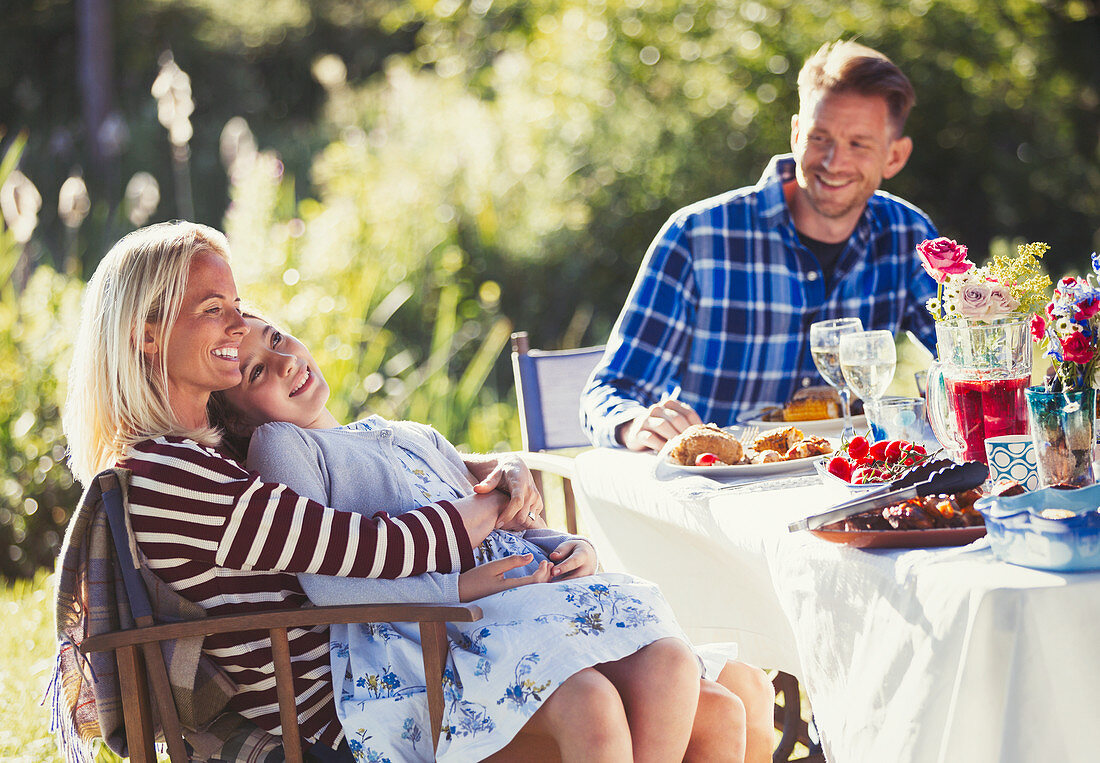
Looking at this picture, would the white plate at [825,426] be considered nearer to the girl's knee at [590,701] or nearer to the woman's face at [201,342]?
the girl's knee at [590,701]

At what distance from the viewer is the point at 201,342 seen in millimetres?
1902

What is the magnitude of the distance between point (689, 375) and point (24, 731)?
2.22 meters

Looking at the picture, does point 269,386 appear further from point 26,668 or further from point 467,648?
point 26,668

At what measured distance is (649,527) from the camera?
2209 millimetres

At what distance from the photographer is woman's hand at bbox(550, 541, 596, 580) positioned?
2012 millimetres

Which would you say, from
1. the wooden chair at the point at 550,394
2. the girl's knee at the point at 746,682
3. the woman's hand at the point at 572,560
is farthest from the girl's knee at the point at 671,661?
the wooden chair at the point at 550,394

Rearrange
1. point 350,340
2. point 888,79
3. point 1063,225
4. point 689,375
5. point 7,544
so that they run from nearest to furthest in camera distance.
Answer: point 888,79
point 689,375
point 7,544
point 350,340
point 1063,225

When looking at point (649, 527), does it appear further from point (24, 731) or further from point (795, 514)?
point (24, 731)

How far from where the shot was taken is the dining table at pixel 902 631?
1.16 m

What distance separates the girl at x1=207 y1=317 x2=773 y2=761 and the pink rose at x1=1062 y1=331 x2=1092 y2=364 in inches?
29.3

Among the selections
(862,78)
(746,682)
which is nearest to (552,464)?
(746,682)

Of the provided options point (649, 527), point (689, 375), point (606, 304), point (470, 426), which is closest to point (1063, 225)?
point (606, 304)

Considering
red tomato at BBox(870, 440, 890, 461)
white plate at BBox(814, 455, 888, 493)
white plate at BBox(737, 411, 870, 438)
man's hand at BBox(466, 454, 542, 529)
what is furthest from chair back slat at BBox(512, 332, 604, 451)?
red tomato at BBox(870, 440, 890, 461)

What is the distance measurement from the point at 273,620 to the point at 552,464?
1.19 metres
